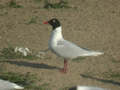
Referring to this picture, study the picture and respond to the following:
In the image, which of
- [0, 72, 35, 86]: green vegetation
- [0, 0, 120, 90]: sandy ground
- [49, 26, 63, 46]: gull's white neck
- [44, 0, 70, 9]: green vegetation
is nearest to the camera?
[0, 72, 35, 86]: green vegetation

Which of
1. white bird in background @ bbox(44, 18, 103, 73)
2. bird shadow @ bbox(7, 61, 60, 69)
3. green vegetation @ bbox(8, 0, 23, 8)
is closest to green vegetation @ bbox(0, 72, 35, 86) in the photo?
bird shadow @ bbox(7, 61, 60, 69)

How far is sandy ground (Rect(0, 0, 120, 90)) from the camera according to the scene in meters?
7.46

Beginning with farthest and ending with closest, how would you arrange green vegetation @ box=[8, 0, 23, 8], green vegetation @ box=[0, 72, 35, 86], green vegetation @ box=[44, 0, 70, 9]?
green vegetation @ box=[8, 0, 23, 8] < green vegetation @ box=[44, 0, 70, 9] < green vegetation @ box=[0, 72, 35, 86]

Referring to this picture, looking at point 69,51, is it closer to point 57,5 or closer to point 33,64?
point 33,64

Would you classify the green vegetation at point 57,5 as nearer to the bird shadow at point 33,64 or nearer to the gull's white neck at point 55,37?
the bird shadow at point 33,64

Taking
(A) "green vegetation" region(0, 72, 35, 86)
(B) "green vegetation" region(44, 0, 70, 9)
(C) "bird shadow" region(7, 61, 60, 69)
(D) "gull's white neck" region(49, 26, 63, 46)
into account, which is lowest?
(A) "green vegetation" region(0, 72, 35, 86)

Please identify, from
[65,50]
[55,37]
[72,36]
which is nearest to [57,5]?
[72,36]

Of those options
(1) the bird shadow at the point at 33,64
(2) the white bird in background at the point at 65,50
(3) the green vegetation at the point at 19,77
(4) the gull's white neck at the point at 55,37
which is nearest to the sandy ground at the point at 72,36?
(1) the bird shadow at the point at 33,64

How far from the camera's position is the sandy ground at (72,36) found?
7.46m

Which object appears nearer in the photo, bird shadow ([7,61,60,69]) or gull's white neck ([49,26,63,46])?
gull's white neck ([49,26,63,46])

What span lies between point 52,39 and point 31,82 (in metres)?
1.09

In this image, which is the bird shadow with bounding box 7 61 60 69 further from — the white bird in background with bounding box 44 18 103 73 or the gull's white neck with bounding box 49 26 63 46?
the gull's white neck with bounding box 49 26 63 46

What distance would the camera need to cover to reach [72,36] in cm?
1011

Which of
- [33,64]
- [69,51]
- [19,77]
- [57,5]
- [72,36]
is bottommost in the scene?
[19,77]
